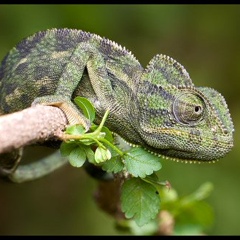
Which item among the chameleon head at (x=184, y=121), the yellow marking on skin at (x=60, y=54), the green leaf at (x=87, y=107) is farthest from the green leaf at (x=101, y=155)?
the yellow marking on skin at (x=60, y=54)

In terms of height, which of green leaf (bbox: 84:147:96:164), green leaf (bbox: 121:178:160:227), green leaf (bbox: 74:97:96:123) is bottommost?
green leaf (bbox: 121:178:160:227)

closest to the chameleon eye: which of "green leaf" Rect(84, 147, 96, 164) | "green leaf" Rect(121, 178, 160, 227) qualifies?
"green leaf" Rect(121, 178, 160, 227)

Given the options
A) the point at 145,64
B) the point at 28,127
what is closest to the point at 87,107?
the point at 28,127

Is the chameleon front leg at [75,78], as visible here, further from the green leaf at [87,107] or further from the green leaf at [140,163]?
the green leaf at [140,163]

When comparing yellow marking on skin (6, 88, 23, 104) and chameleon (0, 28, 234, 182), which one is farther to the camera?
yellow marking on skin (6, 88, 23, 104)

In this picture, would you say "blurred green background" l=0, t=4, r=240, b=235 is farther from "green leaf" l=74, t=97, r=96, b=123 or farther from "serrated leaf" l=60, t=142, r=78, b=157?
"serrated leaf" l=60, t=142, r=78, b=157

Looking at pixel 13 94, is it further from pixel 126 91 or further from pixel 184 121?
pixel 184 121
